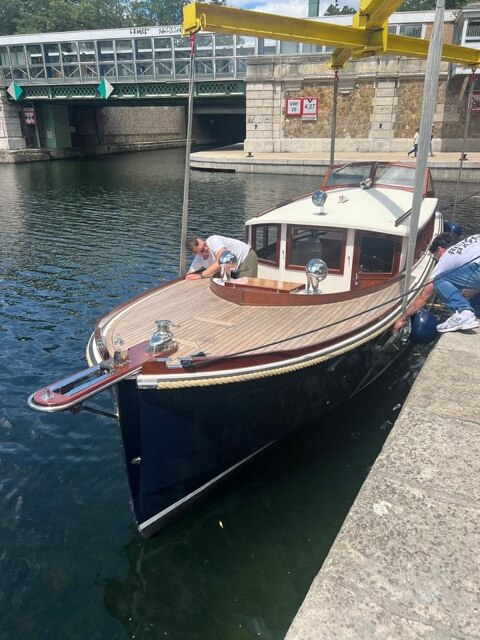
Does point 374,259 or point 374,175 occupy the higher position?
point 374,175

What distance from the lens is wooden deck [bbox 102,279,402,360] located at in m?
5.93

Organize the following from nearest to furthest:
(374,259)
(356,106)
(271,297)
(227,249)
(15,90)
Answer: (271,297)
(227,249)
(374,259)
(356,106)
(15,90)

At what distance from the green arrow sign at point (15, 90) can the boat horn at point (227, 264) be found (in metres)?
43.6

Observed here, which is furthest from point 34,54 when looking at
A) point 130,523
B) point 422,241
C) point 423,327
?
point 130,523

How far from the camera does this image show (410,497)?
3.81 meters

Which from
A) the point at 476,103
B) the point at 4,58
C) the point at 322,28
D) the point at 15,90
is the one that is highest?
the point at 4,58

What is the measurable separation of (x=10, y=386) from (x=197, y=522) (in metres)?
4.30

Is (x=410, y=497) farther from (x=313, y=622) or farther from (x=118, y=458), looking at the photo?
(x=118, y=458)

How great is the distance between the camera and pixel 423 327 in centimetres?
774

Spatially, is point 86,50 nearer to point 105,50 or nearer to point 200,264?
point 105,50

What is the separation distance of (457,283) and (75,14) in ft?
262

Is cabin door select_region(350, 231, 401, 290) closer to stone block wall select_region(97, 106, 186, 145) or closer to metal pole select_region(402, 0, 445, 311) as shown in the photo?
metal pole select_region(402, 0, 445, 311)

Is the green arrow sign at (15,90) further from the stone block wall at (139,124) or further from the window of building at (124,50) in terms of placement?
the stone block wall at (139,124)

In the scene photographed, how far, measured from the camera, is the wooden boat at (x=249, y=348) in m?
5.05
